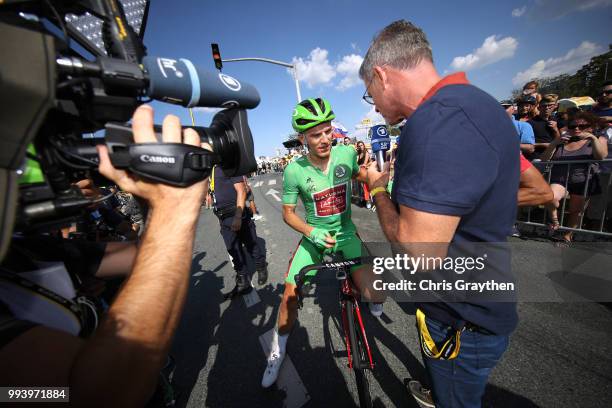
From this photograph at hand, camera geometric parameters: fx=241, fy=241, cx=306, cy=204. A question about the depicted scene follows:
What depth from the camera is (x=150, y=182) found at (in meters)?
0.86

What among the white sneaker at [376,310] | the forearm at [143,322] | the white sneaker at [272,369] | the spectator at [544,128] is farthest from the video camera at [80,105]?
the spectator at [544,128]

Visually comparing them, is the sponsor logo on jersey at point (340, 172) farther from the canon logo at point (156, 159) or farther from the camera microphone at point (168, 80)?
the canon logo at point (156, 159)

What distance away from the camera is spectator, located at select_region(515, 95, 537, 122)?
5648mm

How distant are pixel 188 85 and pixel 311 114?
1830 mm

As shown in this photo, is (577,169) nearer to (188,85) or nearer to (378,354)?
(378,354)

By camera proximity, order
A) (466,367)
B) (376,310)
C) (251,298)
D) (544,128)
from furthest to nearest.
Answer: (544,128), (251,298), (376,310), (466,367)

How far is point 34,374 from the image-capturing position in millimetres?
600

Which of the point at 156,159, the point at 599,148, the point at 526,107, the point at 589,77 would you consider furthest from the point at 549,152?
the point at 589,77

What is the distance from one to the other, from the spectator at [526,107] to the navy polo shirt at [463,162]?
6.49 meters

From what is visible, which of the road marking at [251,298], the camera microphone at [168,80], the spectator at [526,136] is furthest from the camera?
the spectator at [526,136]

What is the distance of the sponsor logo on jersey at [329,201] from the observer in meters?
2.69

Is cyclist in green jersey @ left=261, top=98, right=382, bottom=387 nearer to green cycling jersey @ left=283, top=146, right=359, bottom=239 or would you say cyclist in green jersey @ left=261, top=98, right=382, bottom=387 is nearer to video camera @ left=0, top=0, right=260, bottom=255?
green cycling jersey @ left=283, top=146, right=359, bottom=239

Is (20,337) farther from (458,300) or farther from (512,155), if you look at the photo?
(512,155)

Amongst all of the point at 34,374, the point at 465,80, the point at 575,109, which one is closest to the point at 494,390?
the point at 465,80
